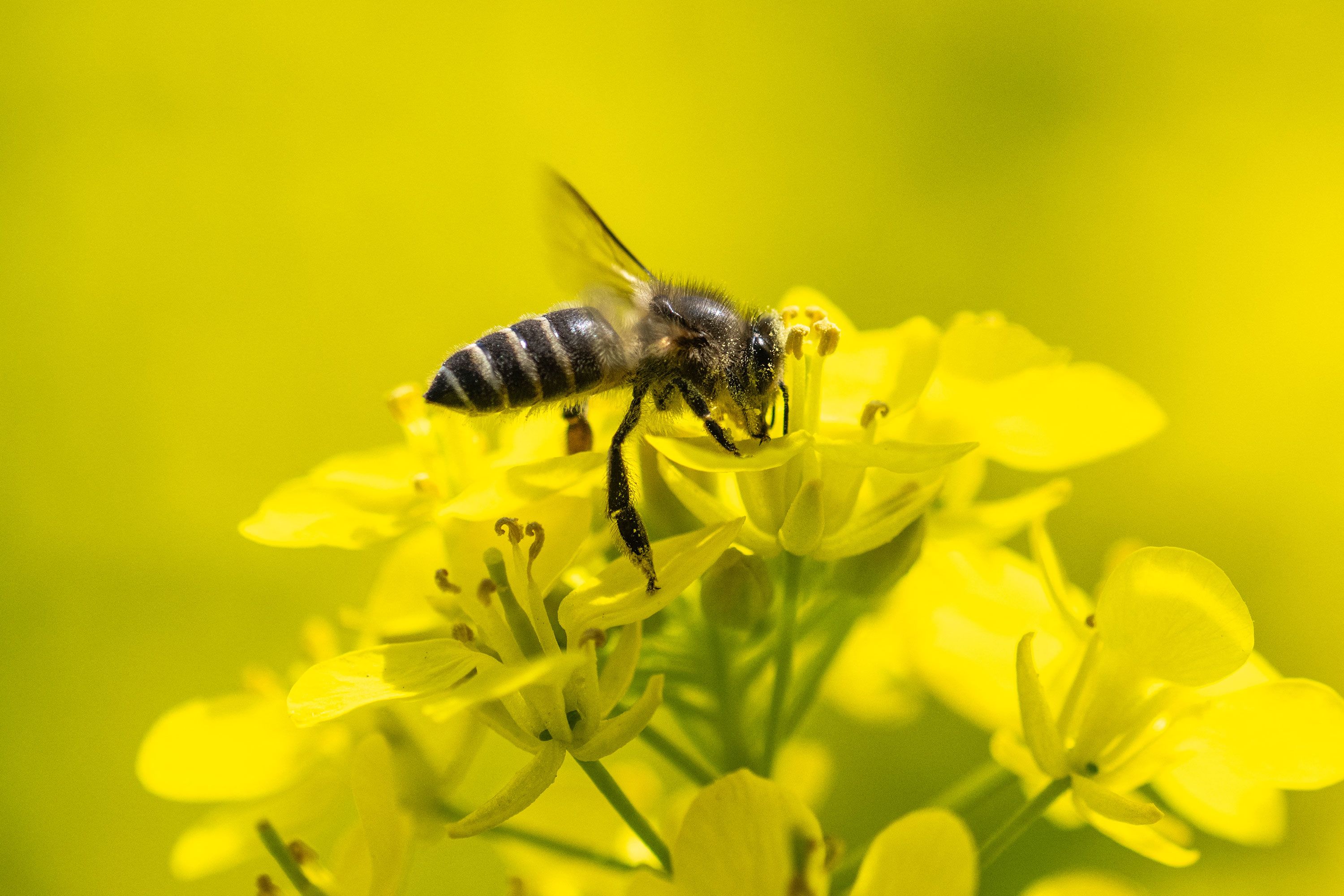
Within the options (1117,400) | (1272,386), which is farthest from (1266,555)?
(1117,400)

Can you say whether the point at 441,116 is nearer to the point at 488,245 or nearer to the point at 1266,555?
the point at 488,245

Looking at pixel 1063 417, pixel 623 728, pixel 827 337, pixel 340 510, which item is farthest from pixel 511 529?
pixel 1063 417

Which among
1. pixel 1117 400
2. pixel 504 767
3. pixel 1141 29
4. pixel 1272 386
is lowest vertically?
pixel 504 767

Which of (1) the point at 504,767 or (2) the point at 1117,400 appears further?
(1) the point at 504,767

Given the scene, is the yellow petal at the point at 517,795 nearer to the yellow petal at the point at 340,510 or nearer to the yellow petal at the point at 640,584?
the yellow petal at the point at 640,584

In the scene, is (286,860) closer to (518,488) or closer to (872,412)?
(518,488)

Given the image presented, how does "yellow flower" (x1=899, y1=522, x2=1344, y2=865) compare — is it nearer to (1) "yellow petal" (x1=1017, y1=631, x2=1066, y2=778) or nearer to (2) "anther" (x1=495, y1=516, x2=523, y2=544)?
(1) "yellow petal" (x1=1017, y1=631, x2=1066, y2=778)
